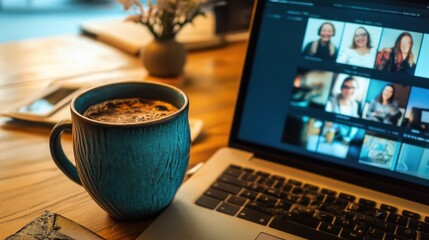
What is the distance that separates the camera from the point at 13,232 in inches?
19.6

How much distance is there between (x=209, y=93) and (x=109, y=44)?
15.1 inches

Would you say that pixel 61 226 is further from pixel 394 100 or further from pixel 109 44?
pixel 109 44

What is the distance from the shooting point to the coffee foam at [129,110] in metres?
0.49

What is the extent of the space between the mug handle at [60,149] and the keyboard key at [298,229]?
0.73 ft

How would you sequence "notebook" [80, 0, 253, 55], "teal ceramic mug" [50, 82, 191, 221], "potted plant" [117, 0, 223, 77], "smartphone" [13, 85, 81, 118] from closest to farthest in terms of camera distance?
"teal ceramic mug" [50, 82, 191, 221], "smartphone" [13, 85, 81, 118], "potted plant" [117, 0, 223, 77], "notebook" [80, 0, 253, 55]

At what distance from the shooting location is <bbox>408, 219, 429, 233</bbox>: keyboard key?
0.50 metres

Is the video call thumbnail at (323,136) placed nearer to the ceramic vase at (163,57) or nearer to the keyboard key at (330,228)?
the keyboard key at (330,228)

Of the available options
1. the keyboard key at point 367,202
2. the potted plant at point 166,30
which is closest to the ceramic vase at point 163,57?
the potted plant at point 166,30

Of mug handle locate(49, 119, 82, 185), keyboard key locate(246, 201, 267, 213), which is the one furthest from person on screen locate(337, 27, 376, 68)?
mug handle locate(49, 119, 82, 185)

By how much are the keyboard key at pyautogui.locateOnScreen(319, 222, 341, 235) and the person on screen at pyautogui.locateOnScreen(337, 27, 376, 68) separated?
8.3 inches

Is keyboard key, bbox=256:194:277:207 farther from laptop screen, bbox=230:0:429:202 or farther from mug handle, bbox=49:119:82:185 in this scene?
mug handle, bbox=49:119:82:185

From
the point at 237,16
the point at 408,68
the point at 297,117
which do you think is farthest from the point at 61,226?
the point at 237,16

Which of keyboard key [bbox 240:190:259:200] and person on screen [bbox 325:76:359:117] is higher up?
person on screen [bbox 325:76:359:117]

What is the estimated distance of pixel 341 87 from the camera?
0.59 m
